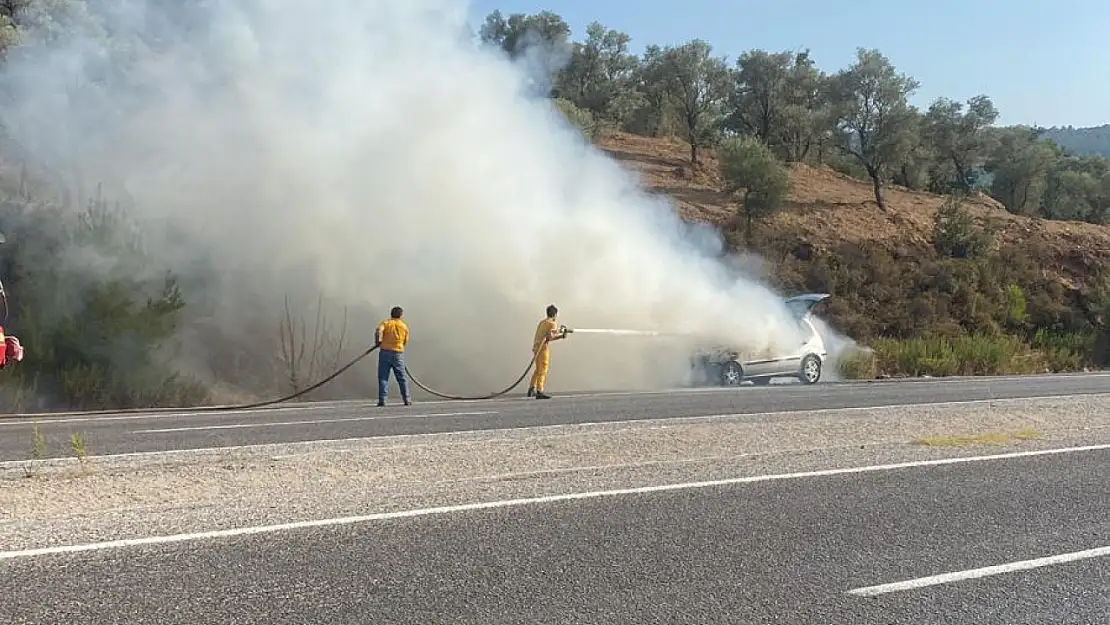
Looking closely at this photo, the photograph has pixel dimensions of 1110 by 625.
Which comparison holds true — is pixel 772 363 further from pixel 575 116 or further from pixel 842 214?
pixel 842 214

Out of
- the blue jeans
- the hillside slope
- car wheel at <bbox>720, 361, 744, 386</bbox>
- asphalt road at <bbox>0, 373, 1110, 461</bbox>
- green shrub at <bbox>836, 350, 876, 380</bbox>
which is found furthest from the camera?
the hillside slope

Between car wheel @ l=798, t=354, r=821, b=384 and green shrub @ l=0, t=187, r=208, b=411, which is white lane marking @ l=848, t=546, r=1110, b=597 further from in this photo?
car wheel @ l=798, t=354, r=821, b=384

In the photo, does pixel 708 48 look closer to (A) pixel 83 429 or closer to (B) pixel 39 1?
(B) pixel 39 1

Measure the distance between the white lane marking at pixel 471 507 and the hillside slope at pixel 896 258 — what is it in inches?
933

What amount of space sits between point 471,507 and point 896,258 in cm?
3463

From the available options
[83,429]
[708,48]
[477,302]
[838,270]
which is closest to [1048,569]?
[83,429]

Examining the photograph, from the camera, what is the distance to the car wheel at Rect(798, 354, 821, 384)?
22422 mm

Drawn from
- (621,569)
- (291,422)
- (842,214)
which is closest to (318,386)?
(291,422)

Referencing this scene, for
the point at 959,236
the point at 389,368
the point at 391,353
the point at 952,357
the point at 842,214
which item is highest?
the point at 842,214

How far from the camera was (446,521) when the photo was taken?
21.8ft

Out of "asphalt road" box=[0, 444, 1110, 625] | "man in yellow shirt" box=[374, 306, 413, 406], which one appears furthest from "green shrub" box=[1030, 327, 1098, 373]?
"asphalt road" box=[0, 444, 1110, 625]

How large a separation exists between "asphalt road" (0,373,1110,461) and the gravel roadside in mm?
1149

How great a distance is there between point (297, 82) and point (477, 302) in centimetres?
539

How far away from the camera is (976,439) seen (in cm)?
1069
